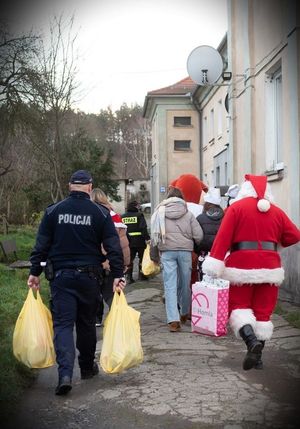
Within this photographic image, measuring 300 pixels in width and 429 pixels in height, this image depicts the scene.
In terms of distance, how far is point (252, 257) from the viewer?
489 cm

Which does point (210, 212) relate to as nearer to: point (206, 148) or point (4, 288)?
point (4, 288)

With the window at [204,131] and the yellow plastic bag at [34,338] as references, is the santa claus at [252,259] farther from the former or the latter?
the window at [204,131]

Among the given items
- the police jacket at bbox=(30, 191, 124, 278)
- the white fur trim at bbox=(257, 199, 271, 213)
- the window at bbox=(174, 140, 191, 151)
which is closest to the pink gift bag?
the white fur trim at bbox=(257, 199, 271, 213)

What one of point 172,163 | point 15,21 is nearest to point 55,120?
point 15,21

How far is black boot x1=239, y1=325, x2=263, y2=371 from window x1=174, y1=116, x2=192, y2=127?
2775 centimetres

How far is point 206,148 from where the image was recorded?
27.7 m

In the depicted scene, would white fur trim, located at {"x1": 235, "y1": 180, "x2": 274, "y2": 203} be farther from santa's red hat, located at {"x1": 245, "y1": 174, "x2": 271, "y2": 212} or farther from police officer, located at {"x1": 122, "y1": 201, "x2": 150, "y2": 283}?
police officer, located at {"x1": 122, "y1": 201, "x2": 150, "y2": 283}

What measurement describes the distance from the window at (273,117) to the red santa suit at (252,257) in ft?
16.5

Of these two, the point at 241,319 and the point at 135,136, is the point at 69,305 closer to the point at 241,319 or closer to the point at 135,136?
the point at 241,319

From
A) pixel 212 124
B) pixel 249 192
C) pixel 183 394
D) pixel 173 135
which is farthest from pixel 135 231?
pixel 173 135

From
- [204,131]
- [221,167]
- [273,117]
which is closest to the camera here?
[273,117]

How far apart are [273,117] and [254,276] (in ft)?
18.9

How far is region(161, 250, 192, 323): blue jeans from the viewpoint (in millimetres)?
6664

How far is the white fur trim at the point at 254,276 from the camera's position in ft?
15.8
